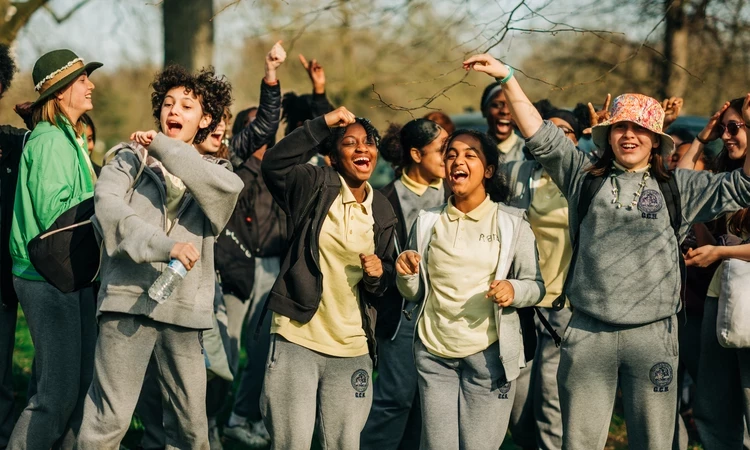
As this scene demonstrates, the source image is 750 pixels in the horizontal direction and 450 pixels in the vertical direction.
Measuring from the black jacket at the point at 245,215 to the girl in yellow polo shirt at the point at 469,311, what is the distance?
1.73 meters

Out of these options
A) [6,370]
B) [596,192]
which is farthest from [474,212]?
[6,370]

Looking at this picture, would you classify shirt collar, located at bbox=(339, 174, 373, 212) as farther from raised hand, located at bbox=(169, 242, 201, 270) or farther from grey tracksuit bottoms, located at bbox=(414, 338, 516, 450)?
raised hand, located at bbox=(169, 242, 201, 270)

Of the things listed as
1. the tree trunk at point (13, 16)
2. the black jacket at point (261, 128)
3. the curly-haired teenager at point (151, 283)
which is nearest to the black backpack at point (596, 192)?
the curly-haired teenager at point (151, 283)

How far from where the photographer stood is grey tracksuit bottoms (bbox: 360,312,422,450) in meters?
5.46

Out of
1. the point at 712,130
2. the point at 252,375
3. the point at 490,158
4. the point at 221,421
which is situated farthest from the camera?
the point at 221,421

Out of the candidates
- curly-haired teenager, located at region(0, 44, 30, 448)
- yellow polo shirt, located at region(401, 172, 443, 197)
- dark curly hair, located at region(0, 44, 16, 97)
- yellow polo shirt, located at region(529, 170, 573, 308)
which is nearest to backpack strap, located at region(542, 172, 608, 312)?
yellow polo shirt, located at region(529, 170, 573, 308)

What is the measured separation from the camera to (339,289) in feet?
15.5

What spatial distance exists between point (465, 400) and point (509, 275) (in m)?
0.66

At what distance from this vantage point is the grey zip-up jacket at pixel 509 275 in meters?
4.61

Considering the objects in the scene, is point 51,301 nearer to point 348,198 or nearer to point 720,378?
point 348,198

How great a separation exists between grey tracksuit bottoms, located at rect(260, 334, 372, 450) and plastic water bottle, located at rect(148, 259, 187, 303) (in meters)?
0.73

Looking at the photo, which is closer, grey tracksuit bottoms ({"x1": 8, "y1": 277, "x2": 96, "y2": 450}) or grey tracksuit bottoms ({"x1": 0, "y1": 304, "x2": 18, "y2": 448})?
grey tracksuit bottoms ({"x1": 8, "y1": 277, "x2": 96, "y2": 450})

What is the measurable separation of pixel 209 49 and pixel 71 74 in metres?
3.67

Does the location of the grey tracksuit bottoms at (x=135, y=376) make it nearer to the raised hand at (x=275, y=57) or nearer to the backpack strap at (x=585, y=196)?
the backpack strap at (x=585, y=196)
